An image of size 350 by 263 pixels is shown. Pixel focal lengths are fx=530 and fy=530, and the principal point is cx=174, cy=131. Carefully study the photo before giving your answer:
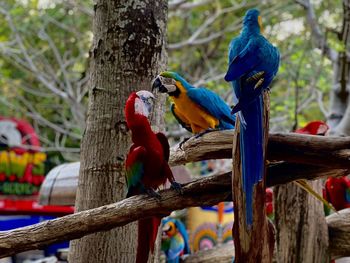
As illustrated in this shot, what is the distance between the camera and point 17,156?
5.18m

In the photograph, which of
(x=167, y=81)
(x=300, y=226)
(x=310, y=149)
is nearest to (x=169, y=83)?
(x=167, y=81)

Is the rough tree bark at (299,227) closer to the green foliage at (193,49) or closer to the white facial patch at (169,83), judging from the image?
the white facial patch at (169,83)

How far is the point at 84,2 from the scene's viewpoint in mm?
4344

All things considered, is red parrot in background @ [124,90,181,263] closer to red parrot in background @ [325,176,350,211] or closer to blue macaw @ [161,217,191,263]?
red parrot in background @ [325,176,350,211]

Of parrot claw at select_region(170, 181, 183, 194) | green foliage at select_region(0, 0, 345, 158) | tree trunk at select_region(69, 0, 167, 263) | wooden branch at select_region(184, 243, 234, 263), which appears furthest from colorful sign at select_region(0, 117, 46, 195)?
parrot claw at select_region(170, 181, 183, 194)

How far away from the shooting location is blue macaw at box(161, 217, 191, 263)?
2.42m

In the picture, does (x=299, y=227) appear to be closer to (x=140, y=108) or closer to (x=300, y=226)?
(x=300, y=226)

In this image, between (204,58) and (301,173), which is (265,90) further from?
(204,58)

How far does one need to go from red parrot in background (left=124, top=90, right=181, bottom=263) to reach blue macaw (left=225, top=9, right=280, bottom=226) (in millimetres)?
175

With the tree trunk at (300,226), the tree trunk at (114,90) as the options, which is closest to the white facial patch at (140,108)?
the tree trunk at (114,90)

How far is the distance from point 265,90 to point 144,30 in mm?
535

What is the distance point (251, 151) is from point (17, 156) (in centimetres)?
450

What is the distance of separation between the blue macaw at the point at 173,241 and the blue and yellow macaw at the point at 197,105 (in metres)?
1.22

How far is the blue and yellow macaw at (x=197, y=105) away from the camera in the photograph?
1.25 metres
